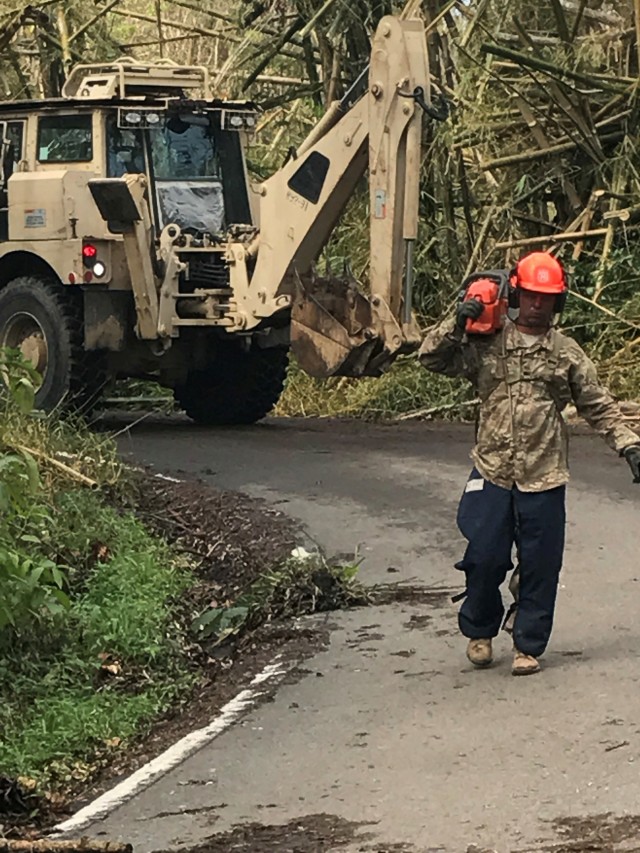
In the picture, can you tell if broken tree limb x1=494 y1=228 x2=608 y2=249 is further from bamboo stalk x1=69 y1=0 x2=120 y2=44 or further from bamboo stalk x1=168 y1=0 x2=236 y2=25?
bamboo stalk x1=69 y1=0 x2=120 y2=44

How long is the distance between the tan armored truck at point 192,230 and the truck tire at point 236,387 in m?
0.03

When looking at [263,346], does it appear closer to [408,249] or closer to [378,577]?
[408,249]

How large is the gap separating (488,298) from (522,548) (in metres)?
1.09

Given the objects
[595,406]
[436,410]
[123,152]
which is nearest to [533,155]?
[436,410]

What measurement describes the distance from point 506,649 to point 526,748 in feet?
5.94

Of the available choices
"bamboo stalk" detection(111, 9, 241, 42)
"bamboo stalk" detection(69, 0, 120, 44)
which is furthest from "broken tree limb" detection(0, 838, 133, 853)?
"bamboo stalk" detection(69, 0, 120, 44)

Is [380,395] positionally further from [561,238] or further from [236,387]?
[561,238]

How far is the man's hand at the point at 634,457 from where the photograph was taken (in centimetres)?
804

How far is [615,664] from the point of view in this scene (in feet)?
26.8

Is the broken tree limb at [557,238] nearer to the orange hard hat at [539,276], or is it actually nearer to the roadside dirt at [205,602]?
the roadside dirt at [205,602]

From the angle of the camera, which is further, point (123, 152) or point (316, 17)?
point (316, 17)

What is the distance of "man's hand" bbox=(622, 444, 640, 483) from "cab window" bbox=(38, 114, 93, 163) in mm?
9297

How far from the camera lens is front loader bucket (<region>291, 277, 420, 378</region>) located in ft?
49.0

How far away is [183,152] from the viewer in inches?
659
